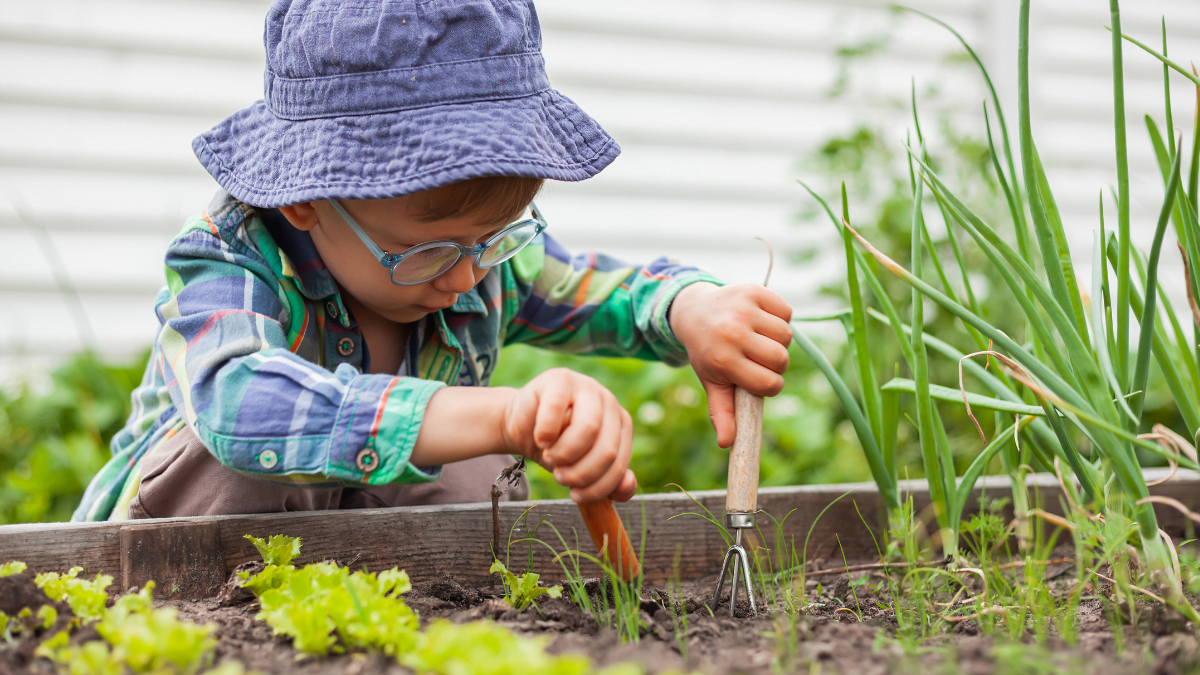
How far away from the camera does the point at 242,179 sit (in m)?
1.19

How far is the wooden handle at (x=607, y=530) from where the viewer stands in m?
0.96

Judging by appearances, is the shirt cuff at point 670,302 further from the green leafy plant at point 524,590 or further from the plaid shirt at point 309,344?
the green leafy plant at point 524,590

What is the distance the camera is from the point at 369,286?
1287 millimetres

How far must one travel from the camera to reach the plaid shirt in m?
1.02

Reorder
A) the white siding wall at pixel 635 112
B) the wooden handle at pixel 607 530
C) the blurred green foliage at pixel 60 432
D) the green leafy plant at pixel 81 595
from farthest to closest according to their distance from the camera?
the white siding wall at pixel 635 112 < the blurred green foliage at pixel 60 432 < the wooden handle at pixel 607 530 < the green leafy plant at pixel 81 595

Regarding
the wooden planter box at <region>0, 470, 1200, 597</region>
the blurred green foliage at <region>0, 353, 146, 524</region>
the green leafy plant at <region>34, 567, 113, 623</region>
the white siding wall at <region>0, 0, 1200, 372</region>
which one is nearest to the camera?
the green leafy plant at <region>34, 567, 113, 623</region>

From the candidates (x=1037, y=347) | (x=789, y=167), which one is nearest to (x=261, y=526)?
(x=1037, y=347)

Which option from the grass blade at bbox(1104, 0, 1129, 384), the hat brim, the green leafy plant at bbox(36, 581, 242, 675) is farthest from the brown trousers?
the grass blade at bbox(1104, 0, 1129, 384)

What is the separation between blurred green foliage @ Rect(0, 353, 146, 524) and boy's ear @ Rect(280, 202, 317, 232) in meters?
1.41

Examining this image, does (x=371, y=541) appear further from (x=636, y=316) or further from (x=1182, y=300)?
(x=1182, y=300)

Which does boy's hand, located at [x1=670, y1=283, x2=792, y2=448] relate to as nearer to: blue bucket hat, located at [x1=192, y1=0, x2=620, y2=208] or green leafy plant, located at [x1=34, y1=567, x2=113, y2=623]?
blue bucket hat, located at [x1=192, y1=0, x2=620, y2=208]

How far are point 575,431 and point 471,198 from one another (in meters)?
0.43

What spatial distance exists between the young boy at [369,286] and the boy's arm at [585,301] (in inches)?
4.7

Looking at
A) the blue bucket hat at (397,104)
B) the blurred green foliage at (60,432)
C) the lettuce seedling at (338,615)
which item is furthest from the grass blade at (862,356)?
the blurred green foliage at (60,432)
